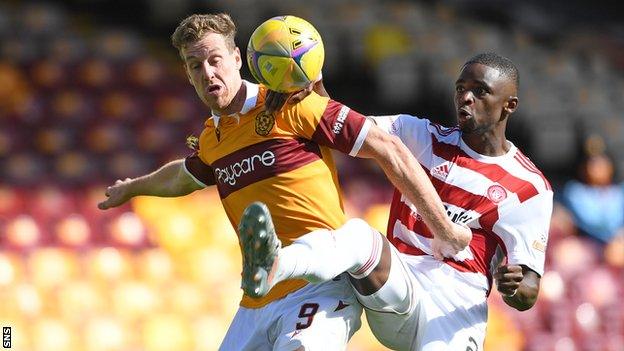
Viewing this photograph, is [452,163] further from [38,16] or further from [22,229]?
[38,16]

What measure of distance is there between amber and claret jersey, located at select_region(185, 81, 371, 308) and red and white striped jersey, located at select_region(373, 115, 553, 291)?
52 cm

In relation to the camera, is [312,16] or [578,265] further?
[312,16]

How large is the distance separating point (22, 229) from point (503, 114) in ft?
16.1

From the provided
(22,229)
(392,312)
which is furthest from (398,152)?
(22,229)

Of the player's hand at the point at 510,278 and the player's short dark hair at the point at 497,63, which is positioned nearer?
the player's hand at the point at 510,278

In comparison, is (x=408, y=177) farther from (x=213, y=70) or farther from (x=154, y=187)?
(x=154, y=187)

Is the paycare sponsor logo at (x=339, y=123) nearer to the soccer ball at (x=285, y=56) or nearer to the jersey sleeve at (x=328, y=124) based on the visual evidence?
the jersey sleeve at (x=328, y=124)

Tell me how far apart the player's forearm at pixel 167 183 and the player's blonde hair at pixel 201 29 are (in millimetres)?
653

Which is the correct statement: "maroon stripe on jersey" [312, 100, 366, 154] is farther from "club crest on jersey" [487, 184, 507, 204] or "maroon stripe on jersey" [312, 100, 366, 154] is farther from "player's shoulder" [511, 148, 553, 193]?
"player's shoulder" [511, 148, 553, 193]

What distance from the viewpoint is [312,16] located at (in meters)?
A: 11.8

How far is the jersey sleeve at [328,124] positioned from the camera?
505 centimetres

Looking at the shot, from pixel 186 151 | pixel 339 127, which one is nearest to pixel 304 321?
pixel 339 127

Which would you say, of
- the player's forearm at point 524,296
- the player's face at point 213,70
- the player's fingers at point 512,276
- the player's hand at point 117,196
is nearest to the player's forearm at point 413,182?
the player's fingers at point 512,276

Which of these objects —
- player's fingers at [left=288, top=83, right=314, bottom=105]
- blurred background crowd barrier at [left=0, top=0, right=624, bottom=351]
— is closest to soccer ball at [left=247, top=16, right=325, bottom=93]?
player's fingers at [left=288, top=83, right=314, bottom=105]
